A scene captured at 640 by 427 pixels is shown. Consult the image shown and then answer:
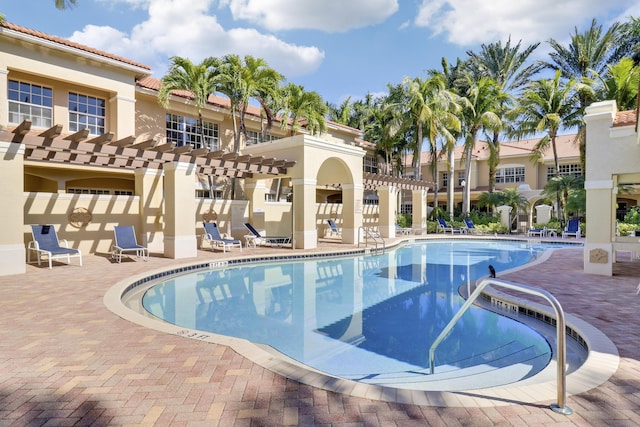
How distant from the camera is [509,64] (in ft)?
103

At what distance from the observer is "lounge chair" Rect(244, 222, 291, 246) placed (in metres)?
18.7

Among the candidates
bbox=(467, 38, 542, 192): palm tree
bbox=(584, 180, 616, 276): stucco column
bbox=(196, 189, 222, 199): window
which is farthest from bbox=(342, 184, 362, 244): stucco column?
bbox=(467, 38, 542, 192): palm tree

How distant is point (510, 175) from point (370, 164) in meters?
14.4

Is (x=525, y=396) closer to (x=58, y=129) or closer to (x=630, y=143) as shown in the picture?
(x=630, y=143)

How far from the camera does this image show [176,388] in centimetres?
367

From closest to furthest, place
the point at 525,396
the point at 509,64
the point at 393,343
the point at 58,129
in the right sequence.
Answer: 1. the point at 525,396
2. the point at 393,343
3. the point at 58,129
4. the point at 509,64

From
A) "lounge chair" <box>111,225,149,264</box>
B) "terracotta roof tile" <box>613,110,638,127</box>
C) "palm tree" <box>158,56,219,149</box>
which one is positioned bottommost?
"lounge chair" <box>111,225,149,264</box>

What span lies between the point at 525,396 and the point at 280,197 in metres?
24.4

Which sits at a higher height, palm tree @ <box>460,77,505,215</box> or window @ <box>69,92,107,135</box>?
palm tree @ <box>460,77,505,215</box>

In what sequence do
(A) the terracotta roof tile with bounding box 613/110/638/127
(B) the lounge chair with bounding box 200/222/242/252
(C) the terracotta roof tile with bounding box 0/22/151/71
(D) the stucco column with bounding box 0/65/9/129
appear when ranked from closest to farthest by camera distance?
(A) the terracotta roof tile with bounding box 613/110/638/127 → (D) the stucco column with bounding box 0/65/9/129 → (C) the terracotta roof tile with bounding box 0/22/151/71 → (B) the lounge chair with bounding box 200/222/242/252

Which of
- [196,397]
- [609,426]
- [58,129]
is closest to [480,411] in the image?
[609,426]

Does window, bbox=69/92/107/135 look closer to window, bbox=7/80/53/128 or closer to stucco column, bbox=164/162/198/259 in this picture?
window, bbox=7/80/53/128

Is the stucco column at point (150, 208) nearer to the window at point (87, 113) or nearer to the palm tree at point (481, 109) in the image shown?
the window at point (87, 113)

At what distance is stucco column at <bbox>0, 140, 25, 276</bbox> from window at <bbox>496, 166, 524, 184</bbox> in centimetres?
3827
